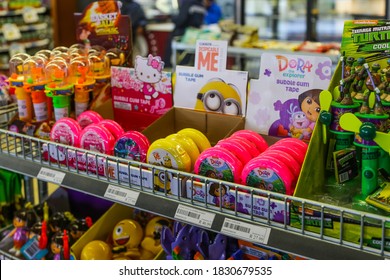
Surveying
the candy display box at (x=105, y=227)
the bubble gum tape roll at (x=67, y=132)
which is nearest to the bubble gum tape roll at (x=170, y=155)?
the bubble gum tape roll at (x=67, y=132)

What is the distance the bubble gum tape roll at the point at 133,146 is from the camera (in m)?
1.73

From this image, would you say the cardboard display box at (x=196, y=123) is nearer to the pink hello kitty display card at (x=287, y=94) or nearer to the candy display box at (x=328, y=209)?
the pink hello kitty display card at (x=287, y=94)

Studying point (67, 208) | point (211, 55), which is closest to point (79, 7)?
point (67, 208)

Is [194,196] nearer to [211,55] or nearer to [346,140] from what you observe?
[346,140]

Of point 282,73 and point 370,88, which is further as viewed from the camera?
point 282,73

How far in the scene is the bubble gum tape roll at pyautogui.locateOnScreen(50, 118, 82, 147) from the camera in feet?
6.17

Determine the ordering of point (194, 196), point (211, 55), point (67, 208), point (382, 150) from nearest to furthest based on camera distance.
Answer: point (382, 150) < point (194, 196) < point (211, 55) < point (67, 208)

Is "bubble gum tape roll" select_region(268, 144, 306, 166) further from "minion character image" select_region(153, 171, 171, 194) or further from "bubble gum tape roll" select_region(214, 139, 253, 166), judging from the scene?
"minion character image" select_region(153, 171, 171, 194)

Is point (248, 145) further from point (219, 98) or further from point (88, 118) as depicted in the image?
point (88, 118)

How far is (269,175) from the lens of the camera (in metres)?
1.46

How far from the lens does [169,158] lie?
1624 mm

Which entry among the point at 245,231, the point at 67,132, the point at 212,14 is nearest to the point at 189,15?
the point at 212,14
